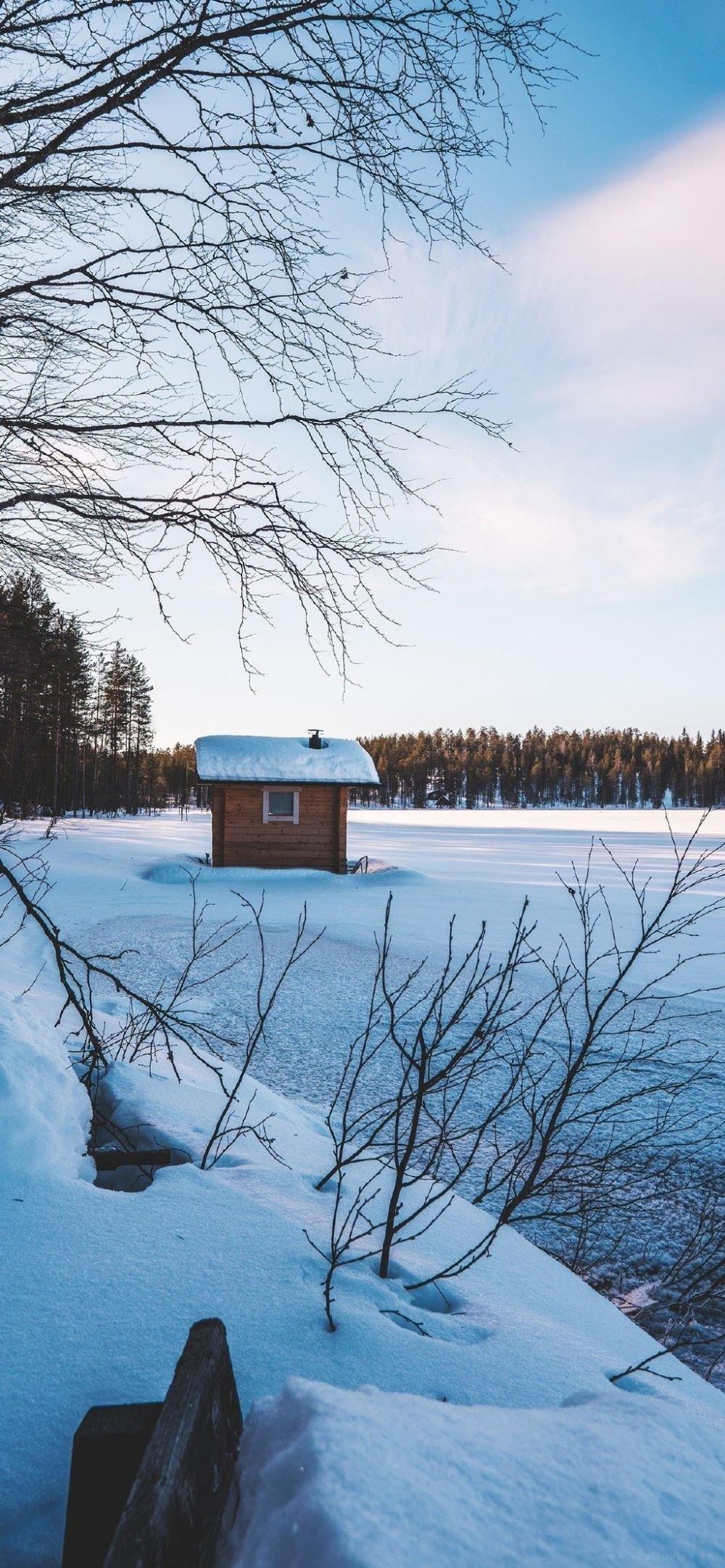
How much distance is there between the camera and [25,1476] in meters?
1.48

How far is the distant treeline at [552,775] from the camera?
4146 inches

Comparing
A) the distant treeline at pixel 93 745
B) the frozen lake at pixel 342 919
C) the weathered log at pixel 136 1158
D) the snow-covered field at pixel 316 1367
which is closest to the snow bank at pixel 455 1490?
the snow-covered field at pixel 316 1367

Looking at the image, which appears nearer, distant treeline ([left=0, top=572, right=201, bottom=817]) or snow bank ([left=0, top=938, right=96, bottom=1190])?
snow bank ([left=0, top=938, right=96, bottom=1190])

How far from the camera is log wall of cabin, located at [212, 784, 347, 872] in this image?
71.8 feet

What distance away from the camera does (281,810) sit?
22.3m

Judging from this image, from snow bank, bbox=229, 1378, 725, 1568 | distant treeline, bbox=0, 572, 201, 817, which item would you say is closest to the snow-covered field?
snow bank, bbox=229, 1378, 725, 1568

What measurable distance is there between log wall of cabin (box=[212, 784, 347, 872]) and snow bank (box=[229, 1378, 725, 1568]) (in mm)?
20522

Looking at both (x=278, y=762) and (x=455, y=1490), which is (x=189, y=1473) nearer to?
(x=455, y=1490)

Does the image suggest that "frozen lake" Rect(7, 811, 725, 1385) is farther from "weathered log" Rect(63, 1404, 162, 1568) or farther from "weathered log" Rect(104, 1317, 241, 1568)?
"weathered log" Rect(63, 1404, 162, 1568)

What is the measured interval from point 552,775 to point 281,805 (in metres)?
92.7

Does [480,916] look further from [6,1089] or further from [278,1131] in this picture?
[6,1089]

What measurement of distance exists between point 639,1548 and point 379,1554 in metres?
0.43

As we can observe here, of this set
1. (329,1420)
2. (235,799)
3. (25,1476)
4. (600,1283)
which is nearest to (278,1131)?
(600,1283)

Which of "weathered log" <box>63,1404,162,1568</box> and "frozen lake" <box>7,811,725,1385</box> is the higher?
"weathered log" <box>63,1404,162,1568</box>
